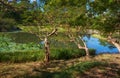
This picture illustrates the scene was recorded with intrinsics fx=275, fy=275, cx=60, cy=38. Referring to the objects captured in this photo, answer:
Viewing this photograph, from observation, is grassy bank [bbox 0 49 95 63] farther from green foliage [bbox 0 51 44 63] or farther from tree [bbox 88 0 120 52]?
tree [bbox 88 0 120 52]

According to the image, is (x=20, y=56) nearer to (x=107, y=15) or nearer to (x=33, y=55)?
(x=33, y=55)

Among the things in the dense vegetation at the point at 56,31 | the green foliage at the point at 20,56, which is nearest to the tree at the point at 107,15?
the dense vegetation at the point at 56,31

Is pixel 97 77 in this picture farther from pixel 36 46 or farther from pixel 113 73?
pixel 36 46

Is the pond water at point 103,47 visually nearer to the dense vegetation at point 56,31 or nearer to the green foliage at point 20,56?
the dense vegetation at point 56,31

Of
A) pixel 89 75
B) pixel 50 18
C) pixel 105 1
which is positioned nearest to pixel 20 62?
pixel 50 18

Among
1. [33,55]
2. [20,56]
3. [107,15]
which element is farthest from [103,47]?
[107,15]

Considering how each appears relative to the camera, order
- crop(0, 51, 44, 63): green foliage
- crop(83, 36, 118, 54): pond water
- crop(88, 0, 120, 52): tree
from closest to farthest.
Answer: crop(88, 0, 120, 52): tree < crop(0, 51, 44, 63): green foliage < crop(83, 36, 118, 54): pond water

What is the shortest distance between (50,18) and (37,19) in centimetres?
128

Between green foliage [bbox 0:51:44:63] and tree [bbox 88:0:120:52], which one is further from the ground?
tree [bbox 88:0:120:52]

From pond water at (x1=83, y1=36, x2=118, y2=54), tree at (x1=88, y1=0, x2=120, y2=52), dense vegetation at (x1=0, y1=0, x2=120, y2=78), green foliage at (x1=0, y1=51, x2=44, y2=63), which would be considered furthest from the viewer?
pond water at (x1=83, y1=36, x2=118, y2=54)

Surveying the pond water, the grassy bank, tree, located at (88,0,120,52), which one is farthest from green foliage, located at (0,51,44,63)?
Result: tree, located at (88,0,120,52)

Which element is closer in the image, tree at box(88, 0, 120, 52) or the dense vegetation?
tree at box(88, 0, 120, 52)

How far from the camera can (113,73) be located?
16500 mm

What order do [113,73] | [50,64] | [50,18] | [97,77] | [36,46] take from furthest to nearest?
[36,46]
[50,18]
[50,64]
[113,73]
[97,77]
